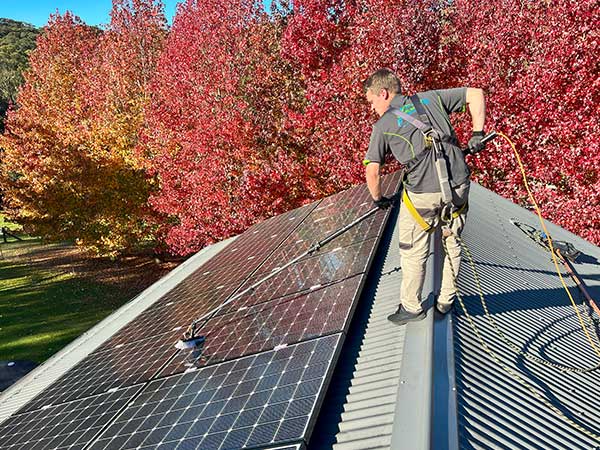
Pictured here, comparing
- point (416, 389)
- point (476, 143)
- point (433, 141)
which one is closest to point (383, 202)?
point (433, 141)

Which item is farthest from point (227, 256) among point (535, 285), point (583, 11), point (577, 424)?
point (583, 11)

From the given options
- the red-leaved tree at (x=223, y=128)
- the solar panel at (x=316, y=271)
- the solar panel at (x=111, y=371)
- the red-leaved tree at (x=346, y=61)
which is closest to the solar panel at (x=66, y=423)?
the solar panel at (x=111, y=371)

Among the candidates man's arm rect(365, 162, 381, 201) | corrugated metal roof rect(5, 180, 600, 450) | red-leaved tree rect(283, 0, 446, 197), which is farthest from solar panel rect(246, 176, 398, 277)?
red-leaved tree rect(283, 0, 446, 197)

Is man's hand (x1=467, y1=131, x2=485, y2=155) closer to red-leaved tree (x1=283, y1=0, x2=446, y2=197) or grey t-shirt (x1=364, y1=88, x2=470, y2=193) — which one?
grey t-shirt (x1=364, y1=88, x2=470, y2=193)

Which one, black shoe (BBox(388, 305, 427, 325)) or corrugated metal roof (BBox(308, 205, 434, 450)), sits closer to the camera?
corrugated metal roof (BBox(308, 205, 434, 450))

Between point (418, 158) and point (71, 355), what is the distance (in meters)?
7.89

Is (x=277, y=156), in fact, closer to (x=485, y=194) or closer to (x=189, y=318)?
(x=485, y=194)

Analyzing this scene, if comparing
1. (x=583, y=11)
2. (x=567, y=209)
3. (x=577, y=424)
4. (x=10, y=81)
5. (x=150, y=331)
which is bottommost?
(x=567, y=209)

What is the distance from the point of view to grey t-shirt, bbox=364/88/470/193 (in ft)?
14.5

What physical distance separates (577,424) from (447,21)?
19.3m

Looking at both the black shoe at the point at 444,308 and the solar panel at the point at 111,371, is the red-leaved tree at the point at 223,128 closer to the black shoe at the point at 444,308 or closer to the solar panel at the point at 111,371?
the solar panel at the point at 111,371

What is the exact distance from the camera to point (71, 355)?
29.9 feet

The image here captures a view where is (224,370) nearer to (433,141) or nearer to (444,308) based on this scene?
(444,308)

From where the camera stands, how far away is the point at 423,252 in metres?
4.67
